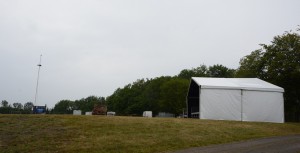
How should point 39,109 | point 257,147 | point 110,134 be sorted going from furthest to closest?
point 39,109, point 110,134, point 257,147

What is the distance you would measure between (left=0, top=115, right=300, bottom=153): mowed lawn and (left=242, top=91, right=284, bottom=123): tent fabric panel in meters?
5.15

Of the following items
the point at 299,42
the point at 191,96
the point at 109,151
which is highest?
the point at 299,42

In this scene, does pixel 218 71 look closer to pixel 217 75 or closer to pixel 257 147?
pixel 217 75

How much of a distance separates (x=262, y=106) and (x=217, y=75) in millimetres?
56473

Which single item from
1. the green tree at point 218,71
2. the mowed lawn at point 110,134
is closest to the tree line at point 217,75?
the green tree at point 218,71

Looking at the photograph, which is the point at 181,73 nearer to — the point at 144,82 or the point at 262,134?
the point at 144,82

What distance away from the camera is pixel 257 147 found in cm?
1472

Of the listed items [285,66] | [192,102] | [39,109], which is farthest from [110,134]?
[285,66]

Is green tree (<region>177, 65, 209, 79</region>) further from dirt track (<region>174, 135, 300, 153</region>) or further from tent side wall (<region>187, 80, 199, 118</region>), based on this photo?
dirt track (<region>174, 135, 300, 153</region>)

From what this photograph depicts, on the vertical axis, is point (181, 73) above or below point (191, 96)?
above

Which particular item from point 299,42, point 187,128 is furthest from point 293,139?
point 299,42

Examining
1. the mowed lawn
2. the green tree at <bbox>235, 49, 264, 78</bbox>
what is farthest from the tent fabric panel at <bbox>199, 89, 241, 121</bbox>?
the green tree at <bbox>235, 49, 264, 78</bbox>

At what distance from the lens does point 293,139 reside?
57.7 feet

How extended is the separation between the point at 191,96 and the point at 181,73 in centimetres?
5484
